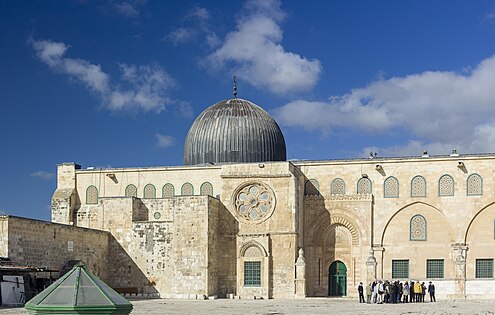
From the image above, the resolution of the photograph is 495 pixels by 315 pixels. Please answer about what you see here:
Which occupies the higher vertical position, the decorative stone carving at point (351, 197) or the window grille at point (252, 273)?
the decorative stone carving at point (351, 197)

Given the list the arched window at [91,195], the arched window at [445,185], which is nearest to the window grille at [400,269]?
the arched window at [445,185]

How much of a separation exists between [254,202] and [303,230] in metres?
2.93

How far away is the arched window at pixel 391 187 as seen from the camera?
35531mm

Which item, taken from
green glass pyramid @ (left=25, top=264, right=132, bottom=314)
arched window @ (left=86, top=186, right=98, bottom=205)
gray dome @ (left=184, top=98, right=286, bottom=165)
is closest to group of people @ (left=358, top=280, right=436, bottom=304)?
gray dome @ (left=184, top=98, right=286, bottom=165)

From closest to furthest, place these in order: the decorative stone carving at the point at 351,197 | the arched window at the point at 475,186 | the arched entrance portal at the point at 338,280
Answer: the arched window at the point at 475,186 → the decorative stone carving at the point at 351,197 → the arched entrance portal at the point at 338,280

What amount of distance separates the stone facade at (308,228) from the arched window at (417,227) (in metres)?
0.05

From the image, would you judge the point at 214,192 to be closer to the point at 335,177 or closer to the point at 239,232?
the point at 239,232

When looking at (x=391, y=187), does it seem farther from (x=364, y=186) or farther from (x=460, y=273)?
(x=460, y=273)

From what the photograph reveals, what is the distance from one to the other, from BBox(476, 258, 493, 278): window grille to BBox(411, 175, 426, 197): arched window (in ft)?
13.1

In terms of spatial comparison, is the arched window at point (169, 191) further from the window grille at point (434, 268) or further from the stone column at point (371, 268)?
the window grille at point (434, 268)

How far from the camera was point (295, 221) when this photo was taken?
113 ft

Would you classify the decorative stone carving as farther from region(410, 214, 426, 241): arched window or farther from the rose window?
the rose window

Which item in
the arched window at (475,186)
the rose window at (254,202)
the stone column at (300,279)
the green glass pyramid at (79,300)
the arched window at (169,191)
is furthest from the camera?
the arched window at (169,191)

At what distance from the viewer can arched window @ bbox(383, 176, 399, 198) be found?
117 ft
